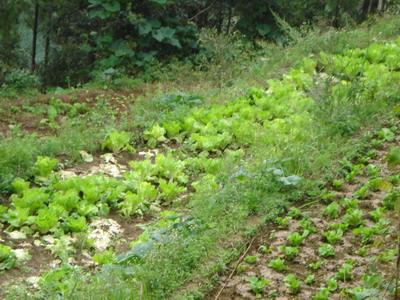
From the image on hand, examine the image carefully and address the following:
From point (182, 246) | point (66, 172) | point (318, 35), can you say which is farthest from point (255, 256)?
point (318, 35)

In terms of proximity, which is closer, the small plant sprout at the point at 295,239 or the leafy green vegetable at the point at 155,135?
the small plant sprout at the point at 295,239

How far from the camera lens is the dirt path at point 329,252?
166 inches

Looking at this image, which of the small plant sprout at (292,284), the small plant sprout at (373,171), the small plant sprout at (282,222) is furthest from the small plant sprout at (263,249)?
the small plant sprout at (373,171)

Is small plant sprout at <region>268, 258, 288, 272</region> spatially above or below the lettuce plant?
above

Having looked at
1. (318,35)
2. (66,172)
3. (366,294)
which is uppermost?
(318,35)

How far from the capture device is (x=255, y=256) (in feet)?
15.4

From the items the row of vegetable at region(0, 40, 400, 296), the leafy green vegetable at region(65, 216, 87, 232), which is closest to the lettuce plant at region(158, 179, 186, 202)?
the row of vegetable at region(0, 40, 400, 296)

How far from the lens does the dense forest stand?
11.9 m

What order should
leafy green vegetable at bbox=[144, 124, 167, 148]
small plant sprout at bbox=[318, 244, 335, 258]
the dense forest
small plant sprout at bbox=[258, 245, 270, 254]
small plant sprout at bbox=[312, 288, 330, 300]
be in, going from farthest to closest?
the dense forest → leafy green vegetable at bbox=[144, 124, 167, 148] → small plant sprout at bbox=[258, 245, 270, 254] → small plant sprout at bbox=[318, 244, 335, 258] → small plant sprout at bbox=[312, 288, 330, 300]

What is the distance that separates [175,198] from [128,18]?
642cm

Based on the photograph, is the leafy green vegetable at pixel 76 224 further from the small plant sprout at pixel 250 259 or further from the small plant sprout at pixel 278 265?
the small plant sprout at pixel 278 265

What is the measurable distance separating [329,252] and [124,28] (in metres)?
8.68

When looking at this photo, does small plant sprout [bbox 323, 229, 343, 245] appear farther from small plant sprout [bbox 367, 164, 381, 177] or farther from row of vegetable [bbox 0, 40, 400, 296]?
small plant sprout [bbox 367, 164, 381, 177]

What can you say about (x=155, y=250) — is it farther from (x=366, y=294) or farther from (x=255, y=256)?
(x=366, y=294)
